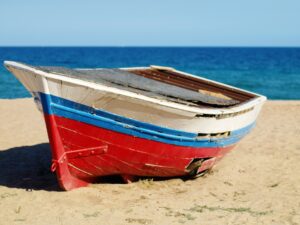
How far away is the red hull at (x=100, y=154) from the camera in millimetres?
5574

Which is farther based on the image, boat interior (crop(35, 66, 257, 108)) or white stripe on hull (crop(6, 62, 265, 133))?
boat interior (crop(35, 66, 257, 108))

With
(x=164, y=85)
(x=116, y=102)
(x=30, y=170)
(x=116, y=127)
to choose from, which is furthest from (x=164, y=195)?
(x=30, y=170)

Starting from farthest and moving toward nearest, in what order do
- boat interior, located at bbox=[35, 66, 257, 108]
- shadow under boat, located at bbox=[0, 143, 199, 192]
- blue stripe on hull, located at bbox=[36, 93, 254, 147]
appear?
1. shadow under boat, located at bbox=[0, 143, 199, 192]
2. boat interior, located at bbox=[35, 66, 257, 108]
3. blue stripe on hull, located at bbox=[36, 93, 254, 147]

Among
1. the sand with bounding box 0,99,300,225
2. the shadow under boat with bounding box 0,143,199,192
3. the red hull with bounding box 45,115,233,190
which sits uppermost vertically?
the red hull with bounding box 45,115,233,190

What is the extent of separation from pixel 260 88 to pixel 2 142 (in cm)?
2103

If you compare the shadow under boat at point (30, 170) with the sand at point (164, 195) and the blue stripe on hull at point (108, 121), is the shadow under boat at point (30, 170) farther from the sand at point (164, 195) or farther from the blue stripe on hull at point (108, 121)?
the blue stripe on hull at point (108, 121)

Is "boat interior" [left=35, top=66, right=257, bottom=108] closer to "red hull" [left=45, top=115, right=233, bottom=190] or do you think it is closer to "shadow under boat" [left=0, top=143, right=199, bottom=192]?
"red hull" [left=45, top=115, right=233, bottom=190]

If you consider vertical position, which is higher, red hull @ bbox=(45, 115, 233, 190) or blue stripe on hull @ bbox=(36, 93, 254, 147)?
blue stripe on hull @ bbox=(36, 93, 254, 147)

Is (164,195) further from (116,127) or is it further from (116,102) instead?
(116,102)

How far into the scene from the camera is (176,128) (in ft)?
19.0

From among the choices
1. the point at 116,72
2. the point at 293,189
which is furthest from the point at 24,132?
the point at 293,189

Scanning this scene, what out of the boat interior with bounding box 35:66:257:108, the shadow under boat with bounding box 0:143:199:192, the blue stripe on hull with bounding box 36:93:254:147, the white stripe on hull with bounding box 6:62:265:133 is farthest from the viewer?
the shadow under boat with bounding box 0:143:199:192

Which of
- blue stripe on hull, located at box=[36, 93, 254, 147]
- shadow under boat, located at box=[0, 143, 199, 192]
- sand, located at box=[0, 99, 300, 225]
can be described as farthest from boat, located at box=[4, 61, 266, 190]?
shadow under boat, located at box=[0, 143, 199, 192]

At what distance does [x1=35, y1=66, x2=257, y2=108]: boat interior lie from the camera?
6.14 meters
